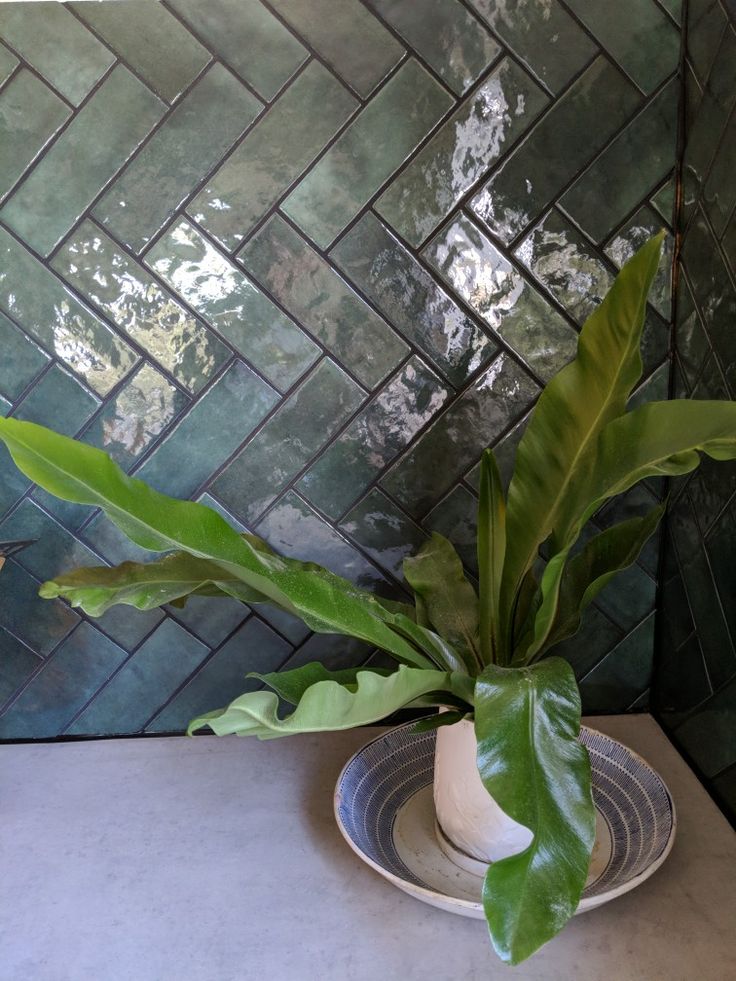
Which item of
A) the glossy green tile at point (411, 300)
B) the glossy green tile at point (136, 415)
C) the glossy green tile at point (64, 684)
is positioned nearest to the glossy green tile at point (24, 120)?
the glossy green tile at point (136, 415)

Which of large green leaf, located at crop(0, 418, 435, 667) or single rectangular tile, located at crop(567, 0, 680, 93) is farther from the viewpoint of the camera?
single rectangular tile, located at crop(567, 0, 680, 93)

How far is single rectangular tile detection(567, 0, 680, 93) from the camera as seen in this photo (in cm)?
114

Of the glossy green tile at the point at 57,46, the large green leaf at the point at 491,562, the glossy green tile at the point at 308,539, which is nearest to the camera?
the large green leaf at the point at 491,562

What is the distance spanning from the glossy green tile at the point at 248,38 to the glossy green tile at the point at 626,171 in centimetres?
43

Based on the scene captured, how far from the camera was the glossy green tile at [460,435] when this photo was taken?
1209 mm

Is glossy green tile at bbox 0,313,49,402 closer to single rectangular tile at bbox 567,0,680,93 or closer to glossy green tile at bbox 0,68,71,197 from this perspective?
glossy green tile at bbox 0,68,71,197

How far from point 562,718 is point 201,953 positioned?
0.45 m

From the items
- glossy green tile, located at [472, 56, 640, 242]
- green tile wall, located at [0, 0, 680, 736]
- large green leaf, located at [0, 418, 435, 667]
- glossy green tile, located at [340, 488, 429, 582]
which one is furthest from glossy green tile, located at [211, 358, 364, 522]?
large green leaf, located at [0, 418, 435, 667]

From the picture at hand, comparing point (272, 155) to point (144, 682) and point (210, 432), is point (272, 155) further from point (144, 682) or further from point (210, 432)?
point (144, 682)

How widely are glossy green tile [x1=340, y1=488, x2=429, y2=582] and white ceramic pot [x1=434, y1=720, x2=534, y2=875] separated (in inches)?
12.9

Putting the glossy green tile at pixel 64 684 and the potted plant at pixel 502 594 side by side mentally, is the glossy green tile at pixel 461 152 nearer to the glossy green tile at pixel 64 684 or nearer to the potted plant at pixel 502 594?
the potted plant at pixel 502 594

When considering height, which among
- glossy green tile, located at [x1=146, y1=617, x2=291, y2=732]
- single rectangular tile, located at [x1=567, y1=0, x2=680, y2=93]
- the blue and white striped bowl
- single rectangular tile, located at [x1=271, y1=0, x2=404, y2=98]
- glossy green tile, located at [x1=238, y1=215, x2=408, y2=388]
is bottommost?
glossy green tile, located at [x1=146, y1=617, x2=291, y2=732]

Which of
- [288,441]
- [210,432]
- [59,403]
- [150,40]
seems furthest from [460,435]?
[150,40]

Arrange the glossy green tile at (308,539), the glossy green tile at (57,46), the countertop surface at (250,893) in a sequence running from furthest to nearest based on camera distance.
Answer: the glossy green tile at (308,539), the glossy green tile at (57,46), the countertop surface at (250,893)
